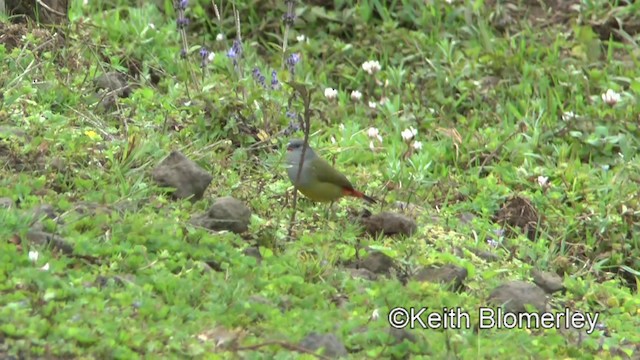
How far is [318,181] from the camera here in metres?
6.41

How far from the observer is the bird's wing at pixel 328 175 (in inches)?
253

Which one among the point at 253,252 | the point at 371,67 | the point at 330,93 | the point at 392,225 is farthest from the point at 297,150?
the point at 371,67

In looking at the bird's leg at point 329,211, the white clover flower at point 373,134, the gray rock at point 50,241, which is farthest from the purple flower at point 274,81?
the gray rock at point 50,241

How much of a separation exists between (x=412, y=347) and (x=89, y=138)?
2367 mm

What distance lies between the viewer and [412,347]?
16.1ft

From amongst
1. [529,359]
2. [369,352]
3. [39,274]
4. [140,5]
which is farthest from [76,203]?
[140,5]

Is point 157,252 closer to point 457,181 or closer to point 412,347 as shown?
point 412,347

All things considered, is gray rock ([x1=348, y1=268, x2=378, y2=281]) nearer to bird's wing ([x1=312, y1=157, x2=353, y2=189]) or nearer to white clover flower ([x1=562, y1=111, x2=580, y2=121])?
bird's wing ([x1=312, y1=157, x2=353, y2=189])

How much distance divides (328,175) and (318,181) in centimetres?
6

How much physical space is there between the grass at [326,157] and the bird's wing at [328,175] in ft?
0.57

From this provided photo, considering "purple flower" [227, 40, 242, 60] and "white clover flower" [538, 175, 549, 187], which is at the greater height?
"purple flower" [227, 40, 242, 60]

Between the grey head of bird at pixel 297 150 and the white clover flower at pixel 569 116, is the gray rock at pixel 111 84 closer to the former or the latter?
the grey head of bird at pixel 297 150

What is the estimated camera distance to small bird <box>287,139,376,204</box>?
6395mm

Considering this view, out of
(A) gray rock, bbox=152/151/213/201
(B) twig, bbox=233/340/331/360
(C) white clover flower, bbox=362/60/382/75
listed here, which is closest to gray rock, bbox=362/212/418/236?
(A) gray rock, bbox=152/151/213/201
